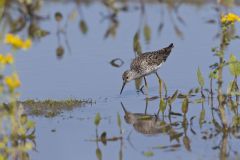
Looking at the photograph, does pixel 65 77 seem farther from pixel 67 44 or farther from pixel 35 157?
pixel 35 157

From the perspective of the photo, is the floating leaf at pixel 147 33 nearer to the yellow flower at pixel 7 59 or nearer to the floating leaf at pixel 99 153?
the floating leaf at pixel 99 153

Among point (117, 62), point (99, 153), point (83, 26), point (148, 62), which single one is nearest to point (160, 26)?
point (83, 26)

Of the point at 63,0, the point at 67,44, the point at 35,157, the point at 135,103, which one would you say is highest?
the point at 63,0

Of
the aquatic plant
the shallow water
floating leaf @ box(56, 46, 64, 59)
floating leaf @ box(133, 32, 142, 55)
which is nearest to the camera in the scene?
the aquatic plant

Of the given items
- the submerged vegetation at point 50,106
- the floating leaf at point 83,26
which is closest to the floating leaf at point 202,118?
the submerged vegetation at point 50,106

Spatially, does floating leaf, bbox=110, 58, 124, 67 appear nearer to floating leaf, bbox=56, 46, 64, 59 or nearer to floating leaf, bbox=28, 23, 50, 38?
floating leaf, bbox=56, 46, 64, 59

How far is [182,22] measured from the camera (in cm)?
1320

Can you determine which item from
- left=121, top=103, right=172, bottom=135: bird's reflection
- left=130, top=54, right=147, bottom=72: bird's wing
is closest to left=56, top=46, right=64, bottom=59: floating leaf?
left=130, top=54, right=147, bottom=72: bird's wing

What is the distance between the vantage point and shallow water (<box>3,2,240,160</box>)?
7.29 m

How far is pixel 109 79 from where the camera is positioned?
1040 cm

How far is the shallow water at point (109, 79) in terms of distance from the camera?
287 inches

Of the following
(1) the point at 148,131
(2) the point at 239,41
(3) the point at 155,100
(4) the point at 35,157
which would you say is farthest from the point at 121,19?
(4) the point at 35,157

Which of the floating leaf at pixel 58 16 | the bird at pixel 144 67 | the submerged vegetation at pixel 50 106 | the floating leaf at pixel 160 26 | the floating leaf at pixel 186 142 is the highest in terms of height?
the floating leaf at pixel 58 16

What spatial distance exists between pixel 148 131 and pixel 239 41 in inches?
181
